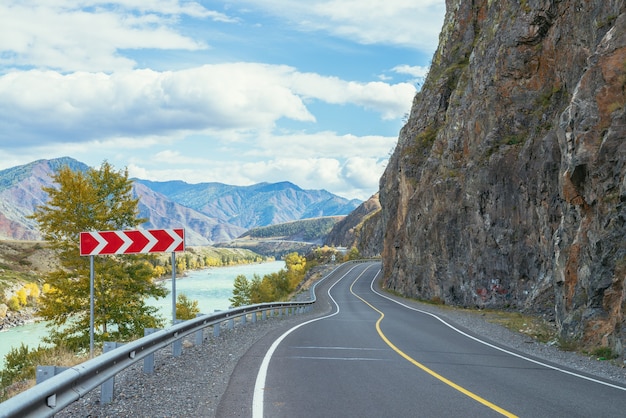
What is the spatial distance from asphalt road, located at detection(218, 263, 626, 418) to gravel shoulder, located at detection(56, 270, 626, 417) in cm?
40

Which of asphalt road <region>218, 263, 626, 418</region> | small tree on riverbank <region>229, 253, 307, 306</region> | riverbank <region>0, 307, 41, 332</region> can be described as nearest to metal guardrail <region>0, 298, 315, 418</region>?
asphalt road <region>218, 263, 626, 418</region>

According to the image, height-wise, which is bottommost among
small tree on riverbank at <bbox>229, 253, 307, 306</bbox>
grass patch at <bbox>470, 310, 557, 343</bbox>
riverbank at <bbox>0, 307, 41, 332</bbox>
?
riverbank at <bbox>0, 307, 41, 332</bbox>

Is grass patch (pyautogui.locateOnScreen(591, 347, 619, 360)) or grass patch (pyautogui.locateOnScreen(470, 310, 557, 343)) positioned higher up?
grass patch (pyautogui.locateOnScreen(591, 347, 619, 360))

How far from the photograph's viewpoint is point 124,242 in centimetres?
1174

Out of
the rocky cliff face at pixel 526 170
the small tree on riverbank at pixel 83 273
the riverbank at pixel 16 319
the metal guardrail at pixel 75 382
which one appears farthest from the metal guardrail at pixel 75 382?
the riverbank at pixel 16 319

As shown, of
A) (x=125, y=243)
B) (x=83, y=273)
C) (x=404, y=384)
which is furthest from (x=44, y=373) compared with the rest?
(x=83, y=273)

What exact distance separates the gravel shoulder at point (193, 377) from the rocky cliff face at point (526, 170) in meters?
1.46

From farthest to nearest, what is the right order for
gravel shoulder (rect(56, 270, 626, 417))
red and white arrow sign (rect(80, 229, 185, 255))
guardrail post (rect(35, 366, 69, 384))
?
red and white arrow sign (rect(80, 229, 185, 255))
gravel shoulder (rect(56, 270, 626, 417))
guardrail post (rect(35, 366, 69, 384))

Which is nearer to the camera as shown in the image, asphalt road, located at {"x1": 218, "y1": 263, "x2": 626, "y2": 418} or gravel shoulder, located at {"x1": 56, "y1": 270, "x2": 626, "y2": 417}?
gravel shoulder, located at {"x1": 56, "y1": 270, "x2": 626, "y2": 417}

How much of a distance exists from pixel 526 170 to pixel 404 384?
25.1 m

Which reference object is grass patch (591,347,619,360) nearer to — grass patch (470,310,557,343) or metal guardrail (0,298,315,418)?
grass patch (470,310,557,343)

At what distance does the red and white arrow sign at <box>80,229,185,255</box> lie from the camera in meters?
11.6

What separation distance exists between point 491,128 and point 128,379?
32.5 metres

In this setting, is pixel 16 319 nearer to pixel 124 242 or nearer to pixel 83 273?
pixel 83 273
